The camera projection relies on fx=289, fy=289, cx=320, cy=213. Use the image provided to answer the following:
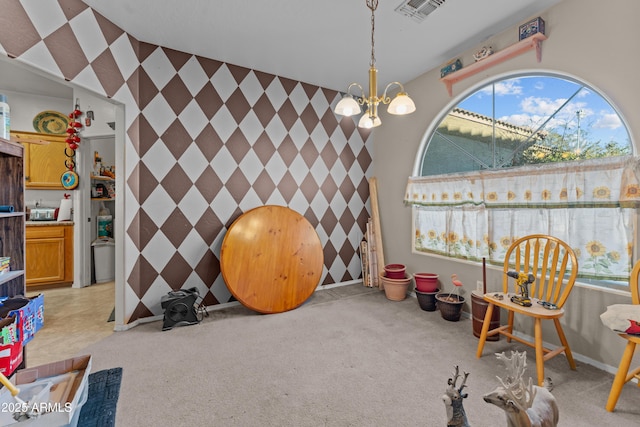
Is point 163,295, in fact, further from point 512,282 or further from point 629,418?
point 629,418

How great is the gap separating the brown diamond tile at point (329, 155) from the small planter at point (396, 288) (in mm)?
1650

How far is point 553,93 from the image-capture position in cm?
236

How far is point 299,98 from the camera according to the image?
12.0 feet

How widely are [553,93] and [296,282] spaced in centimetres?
290

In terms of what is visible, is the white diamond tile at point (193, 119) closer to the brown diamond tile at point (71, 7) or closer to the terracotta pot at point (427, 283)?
the brown diamond tile at point (71, 7)

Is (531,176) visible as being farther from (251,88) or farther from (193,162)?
(193,162)

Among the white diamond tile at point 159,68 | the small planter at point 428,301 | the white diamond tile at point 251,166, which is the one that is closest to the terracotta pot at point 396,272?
the small planter at point 428,301

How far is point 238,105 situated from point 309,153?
102cm

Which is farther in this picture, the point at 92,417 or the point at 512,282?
the point at 512,282

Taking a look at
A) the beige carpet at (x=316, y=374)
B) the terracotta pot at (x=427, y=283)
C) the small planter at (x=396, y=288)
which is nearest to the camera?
the beige carpet at (x=316, y=374)

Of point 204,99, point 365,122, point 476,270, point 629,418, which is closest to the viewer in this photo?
point 629,418

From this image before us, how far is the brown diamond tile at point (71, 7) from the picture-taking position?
210 cm

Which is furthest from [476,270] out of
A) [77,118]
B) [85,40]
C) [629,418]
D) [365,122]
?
[77,118]

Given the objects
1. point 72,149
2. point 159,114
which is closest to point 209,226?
point 159,114
